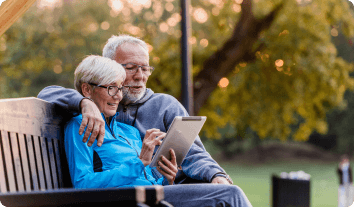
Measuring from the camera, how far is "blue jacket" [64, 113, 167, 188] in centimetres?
196

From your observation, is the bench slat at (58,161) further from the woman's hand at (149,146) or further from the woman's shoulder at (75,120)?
the woman's hand at (149,146)

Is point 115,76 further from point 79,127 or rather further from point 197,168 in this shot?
point 197,168

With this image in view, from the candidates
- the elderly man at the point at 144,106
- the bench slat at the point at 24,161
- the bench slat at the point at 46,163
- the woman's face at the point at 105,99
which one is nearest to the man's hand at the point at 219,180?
the elderly man at the point at 144,106

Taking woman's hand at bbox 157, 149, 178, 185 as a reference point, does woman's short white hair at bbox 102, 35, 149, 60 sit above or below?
above

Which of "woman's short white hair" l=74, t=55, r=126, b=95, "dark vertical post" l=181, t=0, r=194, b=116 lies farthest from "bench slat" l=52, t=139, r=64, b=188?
"dark vertical post" l=181, t=0, r=194, b=116

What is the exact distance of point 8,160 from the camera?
1737 millimetres

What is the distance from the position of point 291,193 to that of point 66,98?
5879 millimetres

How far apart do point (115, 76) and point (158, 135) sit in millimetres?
452

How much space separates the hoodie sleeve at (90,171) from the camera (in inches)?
77.1

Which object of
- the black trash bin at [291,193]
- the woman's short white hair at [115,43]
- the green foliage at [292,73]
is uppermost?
the woman's short white hair at [115,43]

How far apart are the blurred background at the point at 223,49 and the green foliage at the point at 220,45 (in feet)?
0.10

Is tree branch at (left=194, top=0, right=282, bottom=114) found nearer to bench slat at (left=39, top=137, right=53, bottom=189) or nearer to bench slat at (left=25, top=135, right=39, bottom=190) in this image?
bench slat at (left=39, top=137, right=53, bottom=189)

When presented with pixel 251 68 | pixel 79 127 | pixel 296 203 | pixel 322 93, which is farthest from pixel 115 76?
pixel 322 93

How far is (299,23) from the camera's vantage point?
1112 cm
